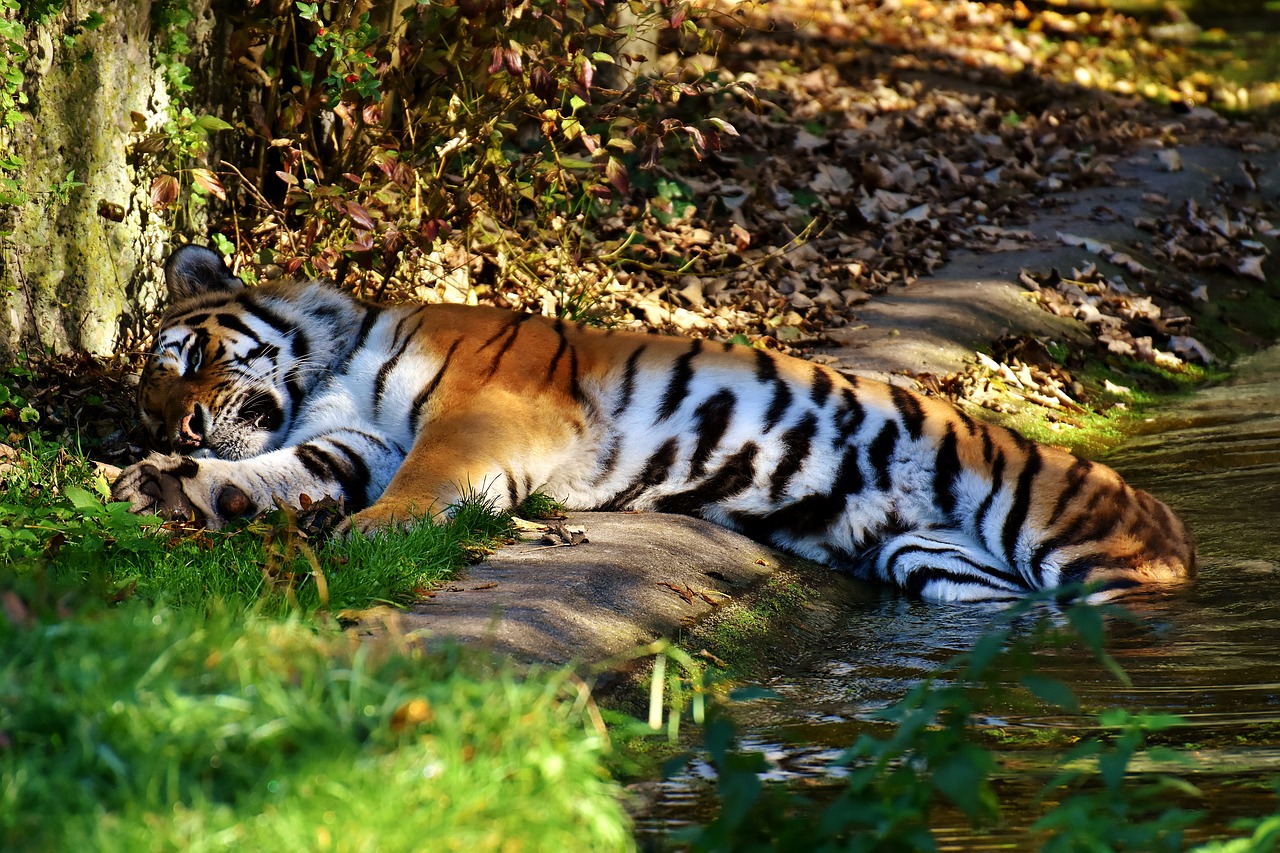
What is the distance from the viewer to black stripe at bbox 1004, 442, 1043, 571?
4.34 metres

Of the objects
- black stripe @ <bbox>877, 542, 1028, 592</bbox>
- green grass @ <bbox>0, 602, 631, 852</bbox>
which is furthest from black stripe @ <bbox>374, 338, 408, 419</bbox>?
green grass @ <bbox>0, 602, 631, 852</bbox>

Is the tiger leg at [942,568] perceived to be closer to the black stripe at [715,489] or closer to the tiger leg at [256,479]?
the black stripe at [715,489]

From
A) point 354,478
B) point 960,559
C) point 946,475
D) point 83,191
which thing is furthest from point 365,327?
point 960,559

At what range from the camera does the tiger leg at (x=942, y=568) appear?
4234mm

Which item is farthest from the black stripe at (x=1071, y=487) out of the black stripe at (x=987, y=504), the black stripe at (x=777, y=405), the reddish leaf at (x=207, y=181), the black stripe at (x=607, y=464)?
the reddish leaf at (x=207, y=181)

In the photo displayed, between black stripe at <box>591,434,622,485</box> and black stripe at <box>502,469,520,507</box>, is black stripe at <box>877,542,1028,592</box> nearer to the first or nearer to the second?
black stripe at <box>591,434,622,485</box>

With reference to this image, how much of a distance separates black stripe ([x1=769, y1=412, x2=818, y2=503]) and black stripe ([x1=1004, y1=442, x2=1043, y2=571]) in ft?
2.17

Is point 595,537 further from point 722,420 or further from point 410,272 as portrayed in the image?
point 410,272

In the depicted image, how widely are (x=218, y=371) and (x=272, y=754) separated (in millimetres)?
2907

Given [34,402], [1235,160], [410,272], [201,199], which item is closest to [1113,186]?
[1235,160]

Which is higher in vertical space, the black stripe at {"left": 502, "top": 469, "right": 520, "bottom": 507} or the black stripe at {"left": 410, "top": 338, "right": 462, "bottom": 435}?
the black stripe at {"left": 410, "top": 338, "right": 462, "bottom": 435}

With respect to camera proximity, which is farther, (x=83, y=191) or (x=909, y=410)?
(x=83, y=191)

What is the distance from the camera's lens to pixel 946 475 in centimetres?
446

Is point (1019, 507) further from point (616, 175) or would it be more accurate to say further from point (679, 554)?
point (616, 175)
